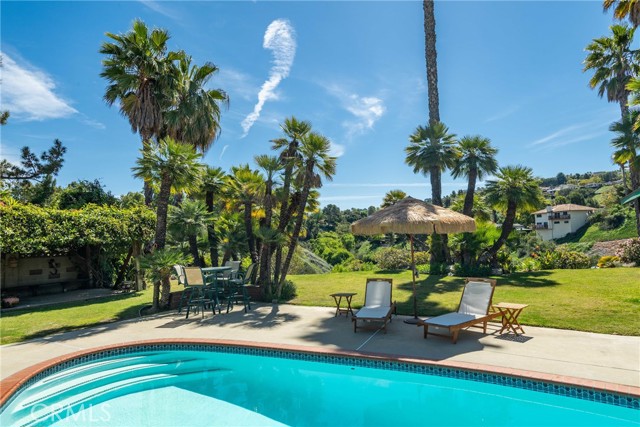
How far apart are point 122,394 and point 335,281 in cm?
1116

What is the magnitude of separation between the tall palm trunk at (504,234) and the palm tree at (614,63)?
1062 centimetres

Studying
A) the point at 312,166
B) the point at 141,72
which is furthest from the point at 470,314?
the point at 141,72

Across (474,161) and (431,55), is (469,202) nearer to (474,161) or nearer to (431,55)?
(474,161)

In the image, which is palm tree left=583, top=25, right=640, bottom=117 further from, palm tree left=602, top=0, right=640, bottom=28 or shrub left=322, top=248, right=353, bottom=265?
shrub left=322, top=248, right=353, bottom=265

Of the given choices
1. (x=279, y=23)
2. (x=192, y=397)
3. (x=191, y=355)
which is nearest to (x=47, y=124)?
(x=279, y=23)

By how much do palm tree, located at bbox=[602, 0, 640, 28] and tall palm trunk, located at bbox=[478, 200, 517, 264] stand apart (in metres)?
9.02

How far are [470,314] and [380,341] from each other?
2.08m

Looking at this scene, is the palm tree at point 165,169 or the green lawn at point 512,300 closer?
the green lawn at point 512,300

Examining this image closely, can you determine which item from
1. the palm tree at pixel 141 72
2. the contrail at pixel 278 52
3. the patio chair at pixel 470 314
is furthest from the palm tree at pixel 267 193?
the patio chair at pixel 470 314

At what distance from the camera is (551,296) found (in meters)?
10.4

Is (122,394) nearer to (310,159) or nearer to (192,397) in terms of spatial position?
(192,397)

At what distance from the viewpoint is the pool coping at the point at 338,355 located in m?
4.72

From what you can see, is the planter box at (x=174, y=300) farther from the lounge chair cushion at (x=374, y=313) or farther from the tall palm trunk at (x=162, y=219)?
the lounge chair cushion at (x=374, y=313)

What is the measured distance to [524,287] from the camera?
12219 millimetres
